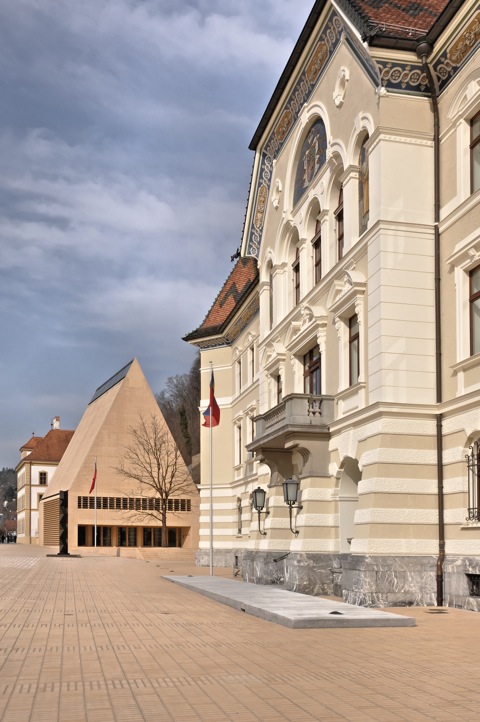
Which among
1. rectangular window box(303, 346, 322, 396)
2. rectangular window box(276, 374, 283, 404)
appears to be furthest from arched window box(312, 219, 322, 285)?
rectangular window box(276, 374, 283, 404)

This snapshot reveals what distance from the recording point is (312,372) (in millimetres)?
24250

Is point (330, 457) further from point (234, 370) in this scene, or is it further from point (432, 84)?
point (234, 370)

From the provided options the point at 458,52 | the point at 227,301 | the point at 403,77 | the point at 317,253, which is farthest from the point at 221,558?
the point at 458,52

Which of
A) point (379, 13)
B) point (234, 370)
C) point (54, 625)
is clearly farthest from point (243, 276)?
point (54, 625)

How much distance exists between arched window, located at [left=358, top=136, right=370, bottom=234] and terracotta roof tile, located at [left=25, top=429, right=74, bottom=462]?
86.9m

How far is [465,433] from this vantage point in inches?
664

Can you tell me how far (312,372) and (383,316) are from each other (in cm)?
625

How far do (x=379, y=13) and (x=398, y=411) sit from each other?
28.1 feet

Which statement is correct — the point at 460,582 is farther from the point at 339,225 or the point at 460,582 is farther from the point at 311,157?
the point at 311,157

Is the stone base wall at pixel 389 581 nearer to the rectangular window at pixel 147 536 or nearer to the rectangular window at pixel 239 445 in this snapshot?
the rectangular window at pixel 239 445

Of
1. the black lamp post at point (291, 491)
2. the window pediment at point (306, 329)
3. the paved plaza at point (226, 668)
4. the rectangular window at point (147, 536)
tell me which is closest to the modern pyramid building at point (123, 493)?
the rectangular window at point (147, 536)

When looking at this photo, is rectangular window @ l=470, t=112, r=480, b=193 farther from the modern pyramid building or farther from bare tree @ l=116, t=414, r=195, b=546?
the modern pyramid building

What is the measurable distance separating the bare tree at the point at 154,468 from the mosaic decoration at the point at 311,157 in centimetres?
3665

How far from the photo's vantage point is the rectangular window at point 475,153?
17172 millimetres
